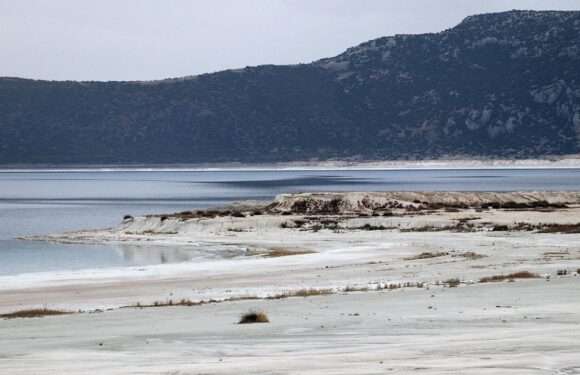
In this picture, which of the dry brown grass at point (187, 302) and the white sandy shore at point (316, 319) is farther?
the dry brown grass at point (187, 302)

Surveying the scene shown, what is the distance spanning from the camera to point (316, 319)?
24.0 m

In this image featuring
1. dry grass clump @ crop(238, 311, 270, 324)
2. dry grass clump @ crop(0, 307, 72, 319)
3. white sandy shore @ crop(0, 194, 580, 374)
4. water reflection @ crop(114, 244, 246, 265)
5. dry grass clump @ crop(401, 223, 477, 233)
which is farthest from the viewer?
dry grass clump @ crop(401, 223, 477, 233)

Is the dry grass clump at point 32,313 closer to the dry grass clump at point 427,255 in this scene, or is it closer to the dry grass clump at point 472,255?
the dry grass clump at point 472,255

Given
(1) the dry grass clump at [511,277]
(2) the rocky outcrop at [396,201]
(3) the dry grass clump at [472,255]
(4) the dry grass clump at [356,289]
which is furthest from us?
(2) the rocky outcrop at [396,201]

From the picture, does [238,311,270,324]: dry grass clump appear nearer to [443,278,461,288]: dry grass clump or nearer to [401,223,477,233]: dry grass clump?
[443,278,461,288]: dry grass clump

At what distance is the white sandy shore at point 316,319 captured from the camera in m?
17.1

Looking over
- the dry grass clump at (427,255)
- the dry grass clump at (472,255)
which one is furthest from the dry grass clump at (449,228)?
the dry grass clump at (472,255)

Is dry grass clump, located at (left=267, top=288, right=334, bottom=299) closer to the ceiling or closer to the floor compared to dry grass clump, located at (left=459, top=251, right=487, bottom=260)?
closer to the ceiling

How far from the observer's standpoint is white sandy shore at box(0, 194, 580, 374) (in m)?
17.1

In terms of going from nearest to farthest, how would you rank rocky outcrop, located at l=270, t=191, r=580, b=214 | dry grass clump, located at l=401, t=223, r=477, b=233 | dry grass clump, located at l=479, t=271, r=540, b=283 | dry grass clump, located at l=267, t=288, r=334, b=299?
1. dry grass clump, located at l=267, t=288, r=334, b=299
2. dry grass clump, located at l=479, t=271, r=540, b=283
3. dry grass clump, located at l=401, t=223, r=477, b=233
4. rocky outcrop, located at l=270, t=191, r=580, b=214

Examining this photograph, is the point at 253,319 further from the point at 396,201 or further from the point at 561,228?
the point at 396,201

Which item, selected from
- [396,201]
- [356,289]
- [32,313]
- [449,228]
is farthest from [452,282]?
[396,201]

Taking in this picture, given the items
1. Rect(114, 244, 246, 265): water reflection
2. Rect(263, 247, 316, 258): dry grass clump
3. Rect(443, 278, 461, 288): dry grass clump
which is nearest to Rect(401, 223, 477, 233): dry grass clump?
Rect(114, 244, 246, 265): water reflection

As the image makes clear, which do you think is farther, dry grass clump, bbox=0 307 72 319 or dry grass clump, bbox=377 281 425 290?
dry grass clump, bbox=377 281 425 290
